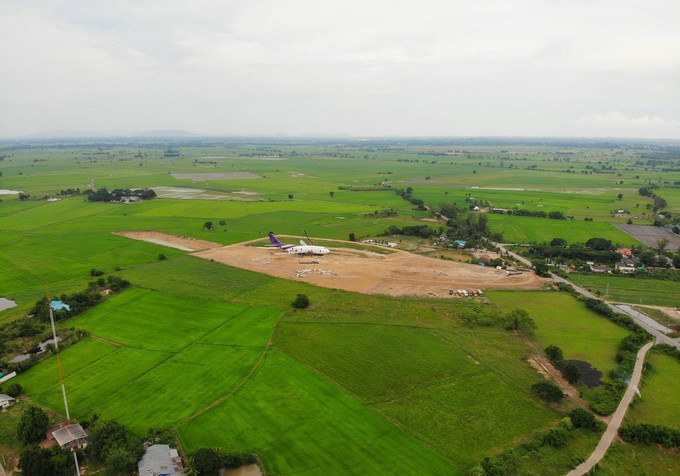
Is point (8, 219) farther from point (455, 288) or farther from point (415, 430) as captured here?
point (415, 430)

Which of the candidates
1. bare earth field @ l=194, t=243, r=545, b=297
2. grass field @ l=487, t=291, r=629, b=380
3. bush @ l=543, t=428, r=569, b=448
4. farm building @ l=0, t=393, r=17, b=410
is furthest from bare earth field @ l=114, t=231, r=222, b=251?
bush @ l=543, t=428, r=569, b=448

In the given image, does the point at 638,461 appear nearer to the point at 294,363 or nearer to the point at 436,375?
the point at 436,375

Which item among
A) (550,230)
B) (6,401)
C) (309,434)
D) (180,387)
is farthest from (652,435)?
A: (550,230)

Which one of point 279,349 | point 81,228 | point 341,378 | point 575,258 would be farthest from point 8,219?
point 575,258

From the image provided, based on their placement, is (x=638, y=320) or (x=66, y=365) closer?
(x=66, y=365)

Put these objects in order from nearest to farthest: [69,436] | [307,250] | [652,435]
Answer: [69,436], [652,435], [307,250]

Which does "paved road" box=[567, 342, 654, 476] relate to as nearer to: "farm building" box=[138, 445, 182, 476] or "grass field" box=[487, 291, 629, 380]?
"grass field" box=[487, 291, 629, 380]

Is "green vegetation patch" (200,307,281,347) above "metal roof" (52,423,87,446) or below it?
above

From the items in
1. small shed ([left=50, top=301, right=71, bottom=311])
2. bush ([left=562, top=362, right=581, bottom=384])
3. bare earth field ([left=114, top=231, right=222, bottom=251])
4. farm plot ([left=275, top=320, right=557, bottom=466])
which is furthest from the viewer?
bare earth field ([left=114, top=231, right=222, bottom=251])
